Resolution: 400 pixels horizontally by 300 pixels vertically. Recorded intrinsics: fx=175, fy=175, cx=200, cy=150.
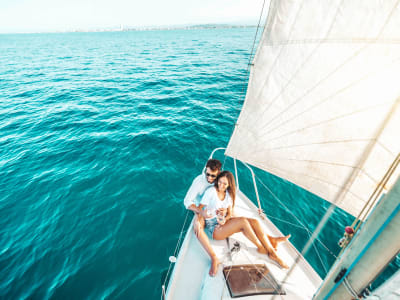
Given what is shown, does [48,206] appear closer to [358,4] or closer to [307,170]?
[307,170]

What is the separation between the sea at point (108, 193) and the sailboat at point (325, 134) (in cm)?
126

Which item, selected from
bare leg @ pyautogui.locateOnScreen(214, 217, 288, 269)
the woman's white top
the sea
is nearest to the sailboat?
bare leg @ pyautogui.locateOnScreen(214, 217, 288, 269)

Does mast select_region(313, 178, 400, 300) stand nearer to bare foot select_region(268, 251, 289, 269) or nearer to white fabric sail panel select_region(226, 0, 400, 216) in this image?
white fabric sail panel select_region(226, 0, 400, 216)

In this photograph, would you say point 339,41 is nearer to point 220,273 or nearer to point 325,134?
point 325,134

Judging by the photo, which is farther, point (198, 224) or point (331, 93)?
point (198, 224)

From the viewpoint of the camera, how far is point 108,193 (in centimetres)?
574

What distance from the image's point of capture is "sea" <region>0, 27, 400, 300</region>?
13.0 feet

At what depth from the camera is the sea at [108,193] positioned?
3.97 meters

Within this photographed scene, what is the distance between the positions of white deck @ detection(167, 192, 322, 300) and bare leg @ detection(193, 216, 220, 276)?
0.32 ft

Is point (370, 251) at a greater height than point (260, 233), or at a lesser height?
A: greater

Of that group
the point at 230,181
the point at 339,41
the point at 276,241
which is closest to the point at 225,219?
the point at 230,181

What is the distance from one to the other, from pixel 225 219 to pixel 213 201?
486mm

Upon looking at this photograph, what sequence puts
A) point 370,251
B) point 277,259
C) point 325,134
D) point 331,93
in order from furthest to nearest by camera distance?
1. point 277,259
2. point 325,134
3. point 331,93
4. point 370,251

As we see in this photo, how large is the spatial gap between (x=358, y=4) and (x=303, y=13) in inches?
20.5
